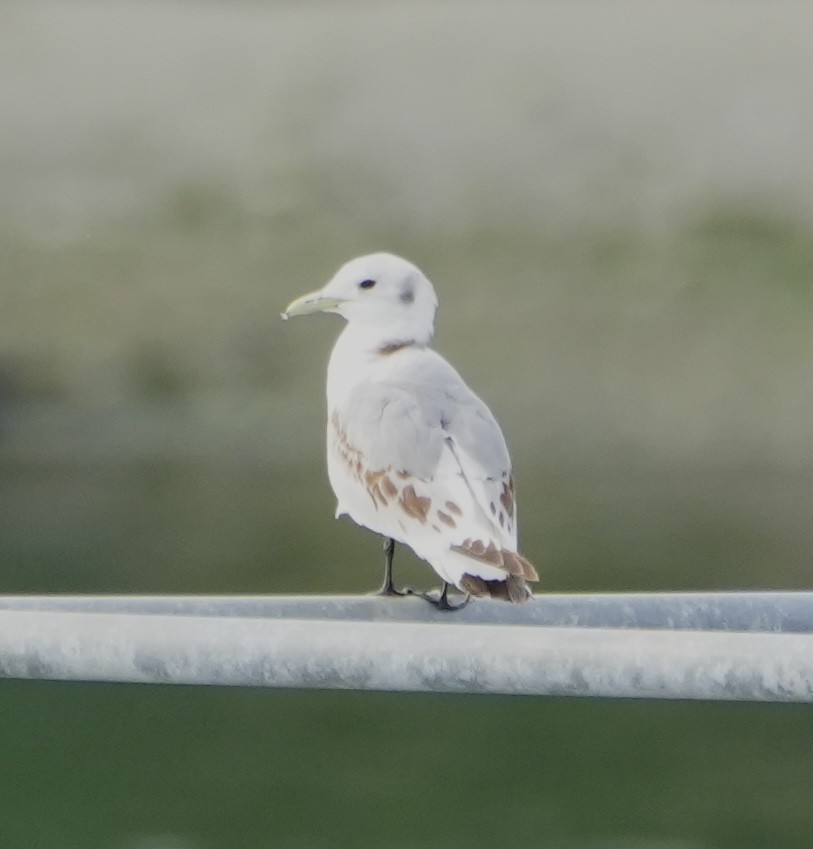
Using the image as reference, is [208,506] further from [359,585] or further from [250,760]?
[250,760]

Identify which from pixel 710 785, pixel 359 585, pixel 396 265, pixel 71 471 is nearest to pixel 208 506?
pixel 71 471

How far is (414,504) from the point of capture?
1.26 metres

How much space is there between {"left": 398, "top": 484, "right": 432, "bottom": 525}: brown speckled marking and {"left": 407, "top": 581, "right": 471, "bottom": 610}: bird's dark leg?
5cm

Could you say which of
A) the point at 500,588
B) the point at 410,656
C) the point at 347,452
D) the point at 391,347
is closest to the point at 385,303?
the point at 391,347

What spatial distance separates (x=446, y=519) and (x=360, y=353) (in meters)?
0.29

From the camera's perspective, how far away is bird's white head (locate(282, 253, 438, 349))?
1.48 m

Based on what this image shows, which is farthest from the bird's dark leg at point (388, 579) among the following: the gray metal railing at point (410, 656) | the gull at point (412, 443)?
→ the gray metal railing at point (410, 656)

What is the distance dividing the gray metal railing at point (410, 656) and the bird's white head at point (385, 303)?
0.65m

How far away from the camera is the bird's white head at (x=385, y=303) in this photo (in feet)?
4.84

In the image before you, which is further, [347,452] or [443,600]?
[347,452]

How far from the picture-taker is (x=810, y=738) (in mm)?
4828

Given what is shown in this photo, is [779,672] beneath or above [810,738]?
above

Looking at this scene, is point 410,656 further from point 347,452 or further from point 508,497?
point 347,452

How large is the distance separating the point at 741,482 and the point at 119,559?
2559mm
